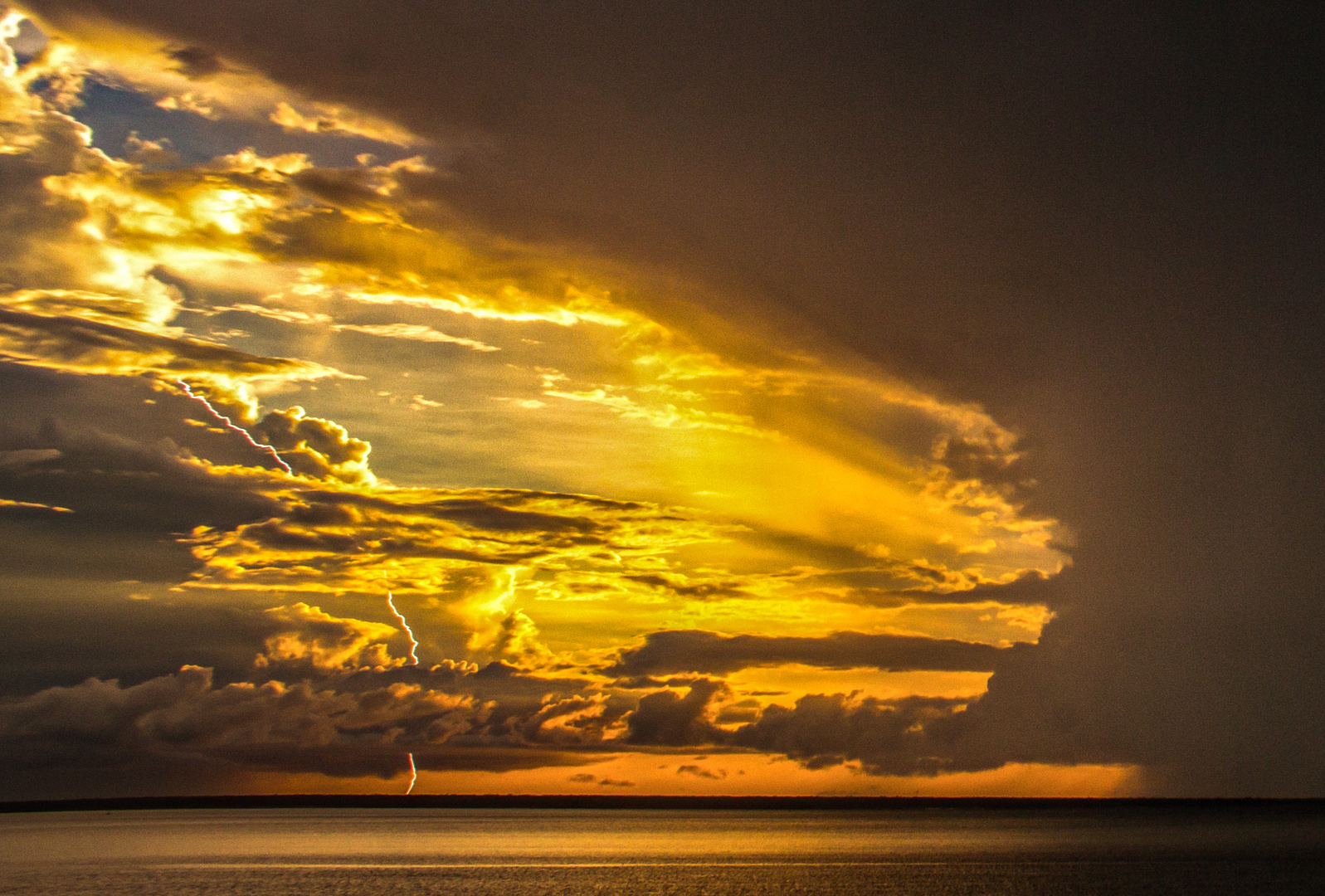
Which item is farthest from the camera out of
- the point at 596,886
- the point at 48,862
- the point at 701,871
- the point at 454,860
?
the point at 454,860

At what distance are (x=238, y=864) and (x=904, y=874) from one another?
105 m

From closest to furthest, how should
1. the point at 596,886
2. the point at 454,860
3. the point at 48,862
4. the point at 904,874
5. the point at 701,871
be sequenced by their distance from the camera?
the point at 596,886
the point at 904,874
the point at 701,871
the point at 48,862
the point at 454,860

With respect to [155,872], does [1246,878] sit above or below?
above

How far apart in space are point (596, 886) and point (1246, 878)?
264ft

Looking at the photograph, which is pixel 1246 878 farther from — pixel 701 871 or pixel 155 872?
pixel 155 872

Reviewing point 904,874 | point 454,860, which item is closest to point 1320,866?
point 904,874

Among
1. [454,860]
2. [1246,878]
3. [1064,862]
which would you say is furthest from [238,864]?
[1246,878]

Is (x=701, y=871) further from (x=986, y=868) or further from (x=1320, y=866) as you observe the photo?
(x=1320, y=866)

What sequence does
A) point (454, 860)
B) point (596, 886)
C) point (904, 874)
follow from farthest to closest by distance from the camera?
1. point (454, 860)
2. point (904, 874)
3. point (596, 886)

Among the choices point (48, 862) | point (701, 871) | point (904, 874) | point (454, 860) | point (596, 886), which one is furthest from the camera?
point (454, 860)

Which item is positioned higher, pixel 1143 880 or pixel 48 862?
pixel 1143 880

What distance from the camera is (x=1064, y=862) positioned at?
171 metres

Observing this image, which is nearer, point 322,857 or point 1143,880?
point 1143,880

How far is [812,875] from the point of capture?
146875 mm
